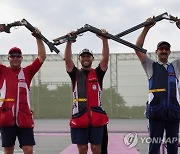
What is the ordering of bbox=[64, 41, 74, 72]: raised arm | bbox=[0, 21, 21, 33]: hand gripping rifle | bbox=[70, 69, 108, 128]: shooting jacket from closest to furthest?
bbox=[70, 69, 108, 128]: shooting jacket < bbox=[64, 41, 74, 72]: raised arm < bbox=[0, 21, 21, 33]: hand gripping rifle

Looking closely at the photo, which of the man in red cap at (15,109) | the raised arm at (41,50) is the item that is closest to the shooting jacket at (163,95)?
the raised arm at (41,50)

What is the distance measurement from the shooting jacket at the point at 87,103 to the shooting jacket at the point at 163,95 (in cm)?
60

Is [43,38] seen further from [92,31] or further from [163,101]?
[163,101]

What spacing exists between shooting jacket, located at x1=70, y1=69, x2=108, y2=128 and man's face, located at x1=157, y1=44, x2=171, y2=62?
0.85 metres

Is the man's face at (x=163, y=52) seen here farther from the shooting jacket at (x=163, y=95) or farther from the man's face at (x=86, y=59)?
the man's face at (x=86, y=59)

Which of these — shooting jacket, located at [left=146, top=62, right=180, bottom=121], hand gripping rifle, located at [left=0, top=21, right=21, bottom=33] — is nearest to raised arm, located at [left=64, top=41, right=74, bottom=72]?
hand gripping rifle, located at [left=0, top=21, right=21, bottom=33]

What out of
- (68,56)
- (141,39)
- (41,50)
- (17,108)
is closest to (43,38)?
(41,50)

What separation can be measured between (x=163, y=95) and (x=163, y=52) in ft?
1.77

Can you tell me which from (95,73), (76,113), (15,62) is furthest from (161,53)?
(15,62)

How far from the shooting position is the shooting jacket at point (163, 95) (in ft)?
13.5

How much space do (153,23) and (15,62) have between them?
5.80ft

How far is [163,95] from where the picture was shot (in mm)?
4164

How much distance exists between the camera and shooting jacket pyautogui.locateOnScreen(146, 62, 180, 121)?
13.5 feet

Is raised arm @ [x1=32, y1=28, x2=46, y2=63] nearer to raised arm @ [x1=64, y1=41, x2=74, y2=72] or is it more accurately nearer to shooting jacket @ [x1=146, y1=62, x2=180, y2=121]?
raised arm @ [x1=64, y1=41, x2=74, y2=72]
